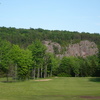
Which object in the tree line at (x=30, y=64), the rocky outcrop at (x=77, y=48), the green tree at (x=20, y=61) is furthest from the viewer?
the rocky outcrop at (x=77, y=48)

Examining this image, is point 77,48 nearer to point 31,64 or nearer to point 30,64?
point 31,64

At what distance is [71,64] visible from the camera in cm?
10056

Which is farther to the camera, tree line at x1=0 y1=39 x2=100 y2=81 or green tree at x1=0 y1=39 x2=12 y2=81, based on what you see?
tree line at x1=0 y1=39 x2=100 y2=81

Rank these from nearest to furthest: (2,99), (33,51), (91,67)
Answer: (2,99), (33,51), (91,67)

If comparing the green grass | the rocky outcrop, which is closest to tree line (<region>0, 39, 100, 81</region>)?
the green grass

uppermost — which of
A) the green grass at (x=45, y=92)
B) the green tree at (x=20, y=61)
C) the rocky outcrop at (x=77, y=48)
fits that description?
the rocky outcrop at (x=77, y=48)

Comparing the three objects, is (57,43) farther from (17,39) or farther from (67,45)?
(17,39)

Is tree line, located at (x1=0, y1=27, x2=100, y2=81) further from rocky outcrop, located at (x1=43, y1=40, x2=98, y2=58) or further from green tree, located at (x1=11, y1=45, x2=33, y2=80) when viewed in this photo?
rocky outcrop, located at (x1=43, y1=40, x2=98, y2=58)


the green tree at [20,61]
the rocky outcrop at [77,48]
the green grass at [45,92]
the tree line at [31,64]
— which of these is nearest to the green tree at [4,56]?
the tree line at [31,64]

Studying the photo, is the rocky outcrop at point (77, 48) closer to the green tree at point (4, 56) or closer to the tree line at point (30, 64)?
the tree line at point (30, 64)

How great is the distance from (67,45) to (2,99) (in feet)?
508

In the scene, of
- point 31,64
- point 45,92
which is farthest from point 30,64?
point 45,92

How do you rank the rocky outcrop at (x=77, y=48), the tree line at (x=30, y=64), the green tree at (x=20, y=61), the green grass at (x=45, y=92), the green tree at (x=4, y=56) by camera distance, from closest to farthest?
the green grass at (x=45, y=92), the green tree at (x=4, y=56), the tree line at (x=30, y=64), the green tree at (x=20, y=61), the rocky outcrop at (x=77, y=48)

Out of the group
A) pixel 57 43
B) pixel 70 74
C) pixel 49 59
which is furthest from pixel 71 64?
pixel 57 43
